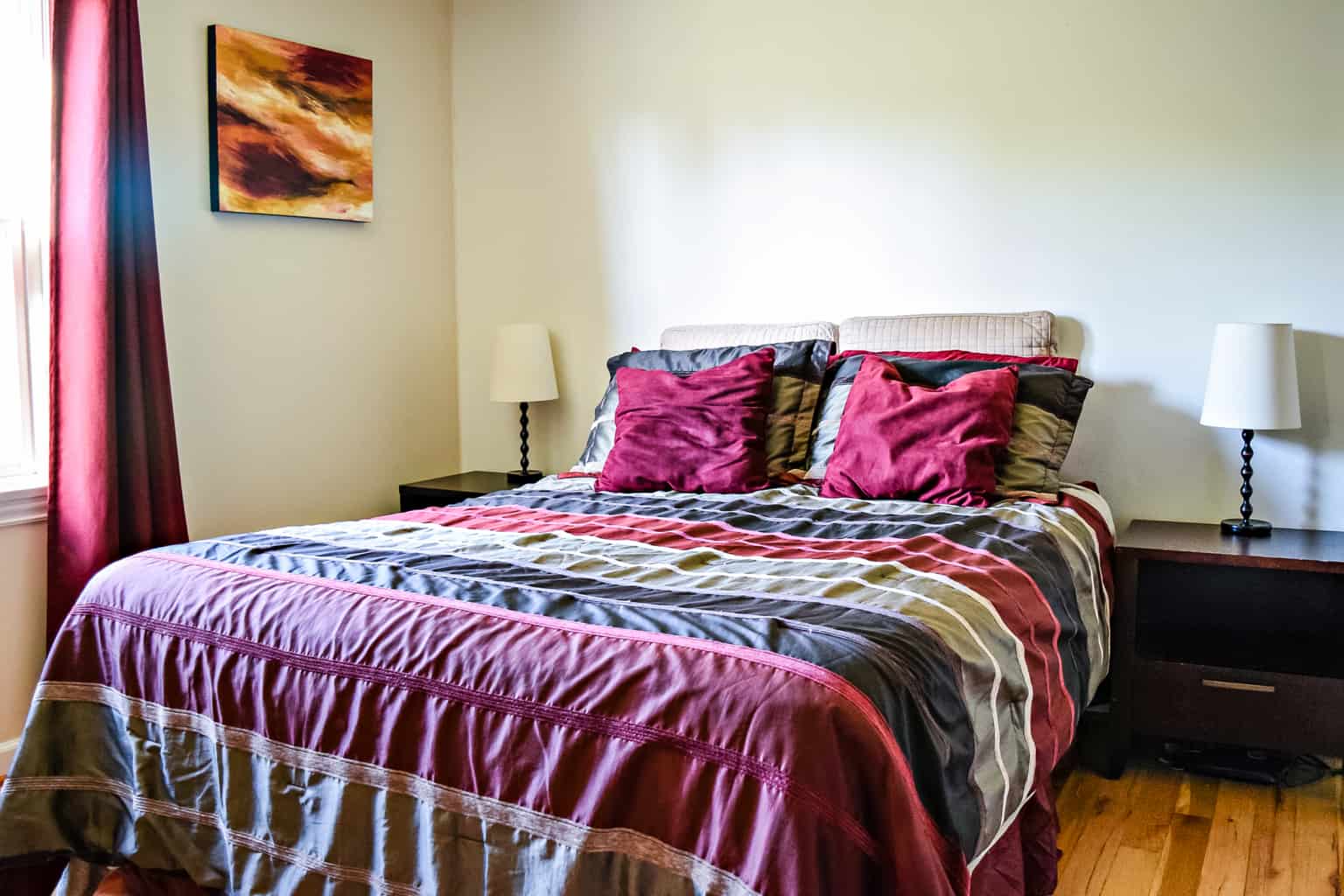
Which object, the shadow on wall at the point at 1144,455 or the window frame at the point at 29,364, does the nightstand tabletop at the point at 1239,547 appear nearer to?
the shadow on wall at the point at 1144,455

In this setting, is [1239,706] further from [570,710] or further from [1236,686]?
[570,710]

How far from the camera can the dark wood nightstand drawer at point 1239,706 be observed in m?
2.52

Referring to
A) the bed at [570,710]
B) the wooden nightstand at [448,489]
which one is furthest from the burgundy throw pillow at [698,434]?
the wooden nightstand at [448,489]

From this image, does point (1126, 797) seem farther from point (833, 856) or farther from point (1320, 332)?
point (833, 856)

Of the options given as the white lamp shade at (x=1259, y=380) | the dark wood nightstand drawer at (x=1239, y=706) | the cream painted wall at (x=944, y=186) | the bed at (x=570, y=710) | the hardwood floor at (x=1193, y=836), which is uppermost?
the cream painted wall at (x=944, y=186)

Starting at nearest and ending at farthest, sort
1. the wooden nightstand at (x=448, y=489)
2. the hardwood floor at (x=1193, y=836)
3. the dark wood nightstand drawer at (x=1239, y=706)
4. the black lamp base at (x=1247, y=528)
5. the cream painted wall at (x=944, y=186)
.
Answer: the hardwood floor at (x=1193, y=836), the dark wood nightstand drawer at (x=1239, y=706), the black lamp base at (x=1247, y=528), the cream painted wall at (x=944, y=186), the wooden nightstand at (x=448, y=489)

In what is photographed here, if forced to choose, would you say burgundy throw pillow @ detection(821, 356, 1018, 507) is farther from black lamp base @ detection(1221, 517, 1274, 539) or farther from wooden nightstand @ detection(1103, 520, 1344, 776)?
black lamp base @ detection(1221, 517, 1274, 539)

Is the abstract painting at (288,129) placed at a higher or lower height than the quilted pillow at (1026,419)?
higher

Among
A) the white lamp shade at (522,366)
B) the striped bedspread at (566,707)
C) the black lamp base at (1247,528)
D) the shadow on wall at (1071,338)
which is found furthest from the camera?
the white lamp shade at (522,366)

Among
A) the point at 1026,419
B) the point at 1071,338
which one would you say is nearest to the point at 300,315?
the point at 1026,419

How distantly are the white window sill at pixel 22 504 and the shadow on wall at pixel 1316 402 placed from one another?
10.8ft

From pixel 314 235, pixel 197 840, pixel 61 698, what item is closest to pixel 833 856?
pixel 197 840

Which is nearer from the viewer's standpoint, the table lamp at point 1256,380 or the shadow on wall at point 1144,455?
the table lamp at point 1256,380

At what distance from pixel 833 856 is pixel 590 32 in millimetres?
3309
